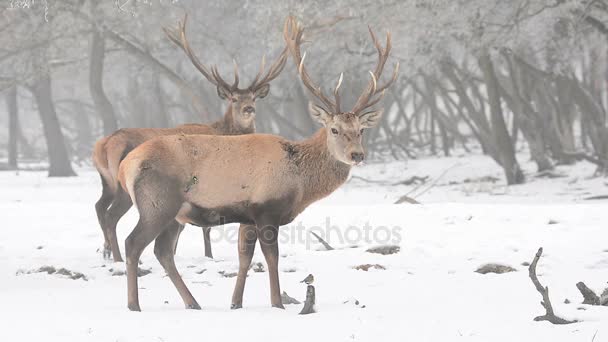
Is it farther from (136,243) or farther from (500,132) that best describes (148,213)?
(500,132)

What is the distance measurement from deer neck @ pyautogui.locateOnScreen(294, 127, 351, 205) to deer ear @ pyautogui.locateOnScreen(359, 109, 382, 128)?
1.25ft

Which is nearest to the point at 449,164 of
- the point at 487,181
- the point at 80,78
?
the point at 487,181

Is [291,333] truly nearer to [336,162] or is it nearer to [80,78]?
[336,162]

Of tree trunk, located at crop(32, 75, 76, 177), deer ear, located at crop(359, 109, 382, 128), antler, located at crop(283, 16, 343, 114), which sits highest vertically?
antler, located at crop(283, 16, 343, 114)

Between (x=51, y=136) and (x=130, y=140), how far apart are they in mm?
16077

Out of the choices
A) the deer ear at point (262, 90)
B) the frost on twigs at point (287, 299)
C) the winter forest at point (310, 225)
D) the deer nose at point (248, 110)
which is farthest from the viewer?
the deer ear at point (262, 90)

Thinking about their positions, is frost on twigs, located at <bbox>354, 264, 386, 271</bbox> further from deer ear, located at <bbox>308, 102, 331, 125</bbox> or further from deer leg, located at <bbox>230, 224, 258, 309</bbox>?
deer ear, located at <bbox>308, 102, 331, 125</bbox>

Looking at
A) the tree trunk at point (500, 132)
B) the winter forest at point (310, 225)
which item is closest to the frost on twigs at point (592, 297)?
the winter forest at point (310, 225)

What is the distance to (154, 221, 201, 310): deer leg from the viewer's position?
6.66 m

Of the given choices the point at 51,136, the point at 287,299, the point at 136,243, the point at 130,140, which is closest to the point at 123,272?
the point at 130,140

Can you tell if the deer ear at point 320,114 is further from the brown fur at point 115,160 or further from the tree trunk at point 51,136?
the tree trunk at point 51,136

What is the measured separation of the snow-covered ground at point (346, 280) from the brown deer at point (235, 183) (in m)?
0.50

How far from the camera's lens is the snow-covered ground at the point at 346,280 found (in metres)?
5.72

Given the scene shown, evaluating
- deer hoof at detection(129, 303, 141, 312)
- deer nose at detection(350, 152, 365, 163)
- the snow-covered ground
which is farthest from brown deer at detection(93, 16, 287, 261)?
deer nose at detection(350, 152, 365, 163)
